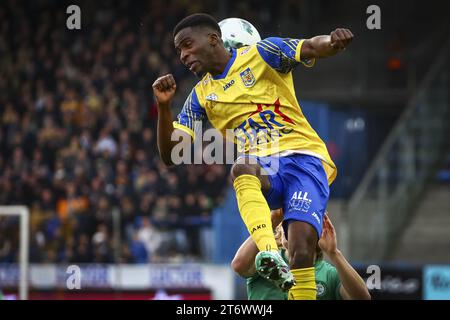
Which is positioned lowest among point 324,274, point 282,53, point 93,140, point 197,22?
point 324,274

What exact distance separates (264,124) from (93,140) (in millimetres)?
13979

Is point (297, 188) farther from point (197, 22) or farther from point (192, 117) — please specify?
point (197, 22)

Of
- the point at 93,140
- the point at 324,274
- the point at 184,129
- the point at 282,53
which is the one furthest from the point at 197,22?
the point at 93,140

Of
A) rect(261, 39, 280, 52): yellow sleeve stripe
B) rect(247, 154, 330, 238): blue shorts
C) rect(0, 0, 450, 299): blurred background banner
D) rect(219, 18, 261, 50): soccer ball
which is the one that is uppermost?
rect(0, 0, 450, 299): blurred background banner

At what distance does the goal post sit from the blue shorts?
9.56 m

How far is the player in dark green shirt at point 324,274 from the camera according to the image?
6.87m

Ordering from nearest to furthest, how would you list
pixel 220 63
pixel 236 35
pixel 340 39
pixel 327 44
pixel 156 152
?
1. pixel 340 39
2. pixel 327 44
3. pixel 220 63
4. pixel 236 35
5. pixel 156 152

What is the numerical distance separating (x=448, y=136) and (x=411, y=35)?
3.54 m

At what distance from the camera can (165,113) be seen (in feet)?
Result: 23.6

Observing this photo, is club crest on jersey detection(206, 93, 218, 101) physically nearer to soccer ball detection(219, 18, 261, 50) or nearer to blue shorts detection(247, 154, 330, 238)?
soccer ball detection(219, 18, 261, 50)

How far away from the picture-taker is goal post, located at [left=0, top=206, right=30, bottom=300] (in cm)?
1606

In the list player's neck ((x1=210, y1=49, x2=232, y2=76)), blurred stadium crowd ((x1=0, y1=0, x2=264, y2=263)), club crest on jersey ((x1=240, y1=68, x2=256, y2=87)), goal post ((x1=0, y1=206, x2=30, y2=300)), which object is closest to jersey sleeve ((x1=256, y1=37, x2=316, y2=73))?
club crest on jersey ((x1=240, y1=68, x2=256, y2=87))

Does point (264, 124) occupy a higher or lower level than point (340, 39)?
lower
